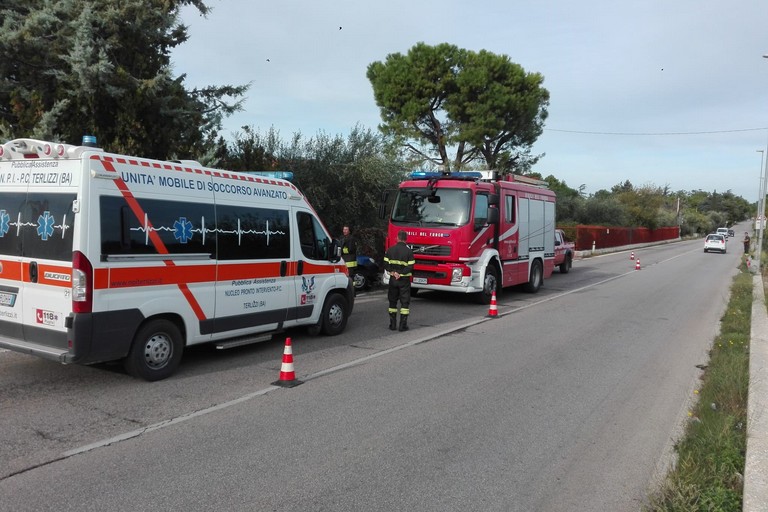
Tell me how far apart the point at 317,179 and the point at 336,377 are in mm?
9367

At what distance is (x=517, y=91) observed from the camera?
3253 cm

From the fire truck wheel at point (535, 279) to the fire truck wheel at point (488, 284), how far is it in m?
2.65

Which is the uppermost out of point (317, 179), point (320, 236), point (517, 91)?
point (517, 91)

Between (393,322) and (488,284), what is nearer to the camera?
(393,322)

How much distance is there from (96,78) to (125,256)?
7.01 m

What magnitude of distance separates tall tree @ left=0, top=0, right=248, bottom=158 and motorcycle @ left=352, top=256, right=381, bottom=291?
487 cm

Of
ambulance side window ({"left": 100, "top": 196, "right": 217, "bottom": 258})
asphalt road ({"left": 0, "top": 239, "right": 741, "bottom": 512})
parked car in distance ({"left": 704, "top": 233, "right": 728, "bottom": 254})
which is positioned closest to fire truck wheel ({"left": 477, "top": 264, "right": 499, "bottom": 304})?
asphalt road ({"left": 0, "top": 239, "right": 741, "bottom": 512})

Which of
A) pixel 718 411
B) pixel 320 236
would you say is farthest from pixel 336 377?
pixel 718 411

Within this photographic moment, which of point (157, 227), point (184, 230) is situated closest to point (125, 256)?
point (157, 227)

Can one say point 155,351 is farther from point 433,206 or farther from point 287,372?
point 433,206

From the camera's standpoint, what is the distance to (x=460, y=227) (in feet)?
41.4

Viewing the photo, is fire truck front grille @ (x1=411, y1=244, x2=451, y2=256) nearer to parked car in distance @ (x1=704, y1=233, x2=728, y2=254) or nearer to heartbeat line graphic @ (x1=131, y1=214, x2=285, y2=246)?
heartbeat line graphic @ (x1=131, y1=214, x2=285, y2=246)

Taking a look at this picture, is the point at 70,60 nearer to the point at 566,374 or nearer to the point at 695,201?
the point at 566,374

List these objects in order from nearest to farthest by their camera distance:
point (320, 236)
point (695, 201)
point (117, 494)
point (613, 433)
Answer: point (117, 494) → point (613, 433) → point (320, 236) → point (695, 201)
